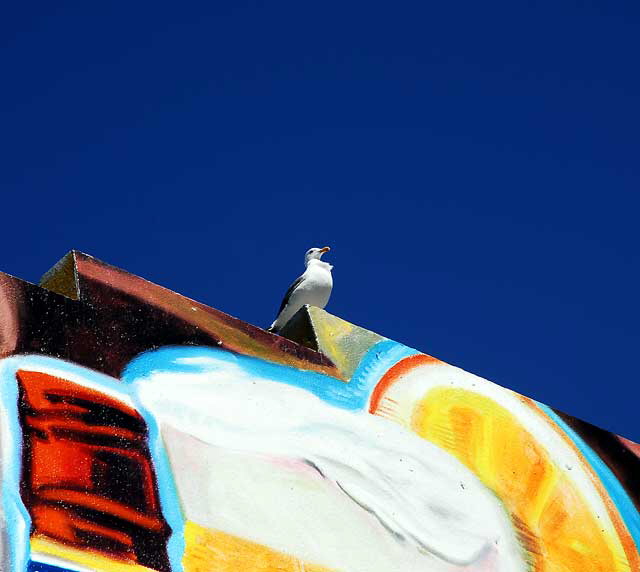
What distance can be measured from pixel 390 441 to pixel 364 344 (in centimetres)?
65

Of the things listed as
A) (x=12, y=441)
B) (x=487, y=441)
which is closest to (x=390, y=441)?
(x=487, y=441)

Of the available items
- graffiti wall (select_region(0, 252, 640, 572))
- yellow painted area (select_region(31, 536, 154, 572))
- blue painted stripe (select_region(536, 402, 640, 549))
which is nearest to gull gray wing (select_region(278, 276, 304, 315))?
graffiti wall (select_region(0, 252, 640, 572))

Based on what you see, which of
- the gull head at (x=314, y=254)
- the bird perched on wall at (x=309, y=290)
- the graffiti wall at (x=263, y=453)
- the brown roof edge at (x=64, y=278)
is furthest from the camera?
the gull head at (x=314, y=254)

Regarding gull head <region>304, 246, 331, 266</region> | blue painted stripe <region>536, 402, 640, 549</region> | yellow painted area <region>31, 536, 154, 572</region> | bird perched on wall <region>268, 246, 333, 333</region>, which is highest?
gull head <region>304, 246, 331, 266</region>

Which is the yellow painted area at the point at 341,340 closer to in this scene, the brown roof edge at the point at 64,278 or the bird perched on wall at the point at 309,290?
the bird perched on wall at the point at 309,290

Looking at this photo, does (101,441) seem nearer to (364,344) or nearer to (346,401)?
(346,401)

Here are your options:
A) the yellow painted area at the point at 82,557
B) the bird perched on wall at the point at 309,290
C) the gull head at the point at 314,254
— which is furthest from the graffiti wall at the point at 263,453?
the gull head at the point at 314,254

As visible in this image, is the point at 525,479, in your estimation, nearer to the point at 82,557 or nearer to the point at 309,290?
the point at 309,290

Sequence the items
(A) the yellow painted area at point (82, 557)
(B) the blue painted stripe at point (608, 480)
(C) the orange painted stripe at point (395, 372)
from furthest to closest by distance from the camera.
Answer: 1. (B) the blue painted stripe at point (608, 480)
2. (C) the orange painted stripe at point (395, 372)
3. (A) the yellow painted area at point (82, 557)

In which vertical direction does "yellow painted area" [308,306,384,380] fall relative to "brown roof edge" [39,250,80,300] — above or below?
above

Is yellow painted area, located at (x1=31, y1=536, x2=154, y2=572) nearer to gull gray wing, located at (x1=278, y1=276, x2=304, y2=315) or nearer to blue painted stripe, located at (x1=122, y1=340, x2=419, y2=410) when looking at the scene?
blue painted stripe, located at (x1=122, y1=340, x2=419, y2=410)

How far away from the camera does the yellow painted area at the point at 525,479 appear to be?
22.3ft

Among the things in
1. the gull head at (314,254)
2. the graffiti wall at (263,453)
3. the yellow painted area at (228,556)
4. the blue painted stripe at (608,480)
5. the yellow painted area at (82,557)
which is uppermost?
the gull head at (314,254)

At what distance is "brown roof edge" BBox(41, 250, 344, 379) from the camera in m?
5.97
